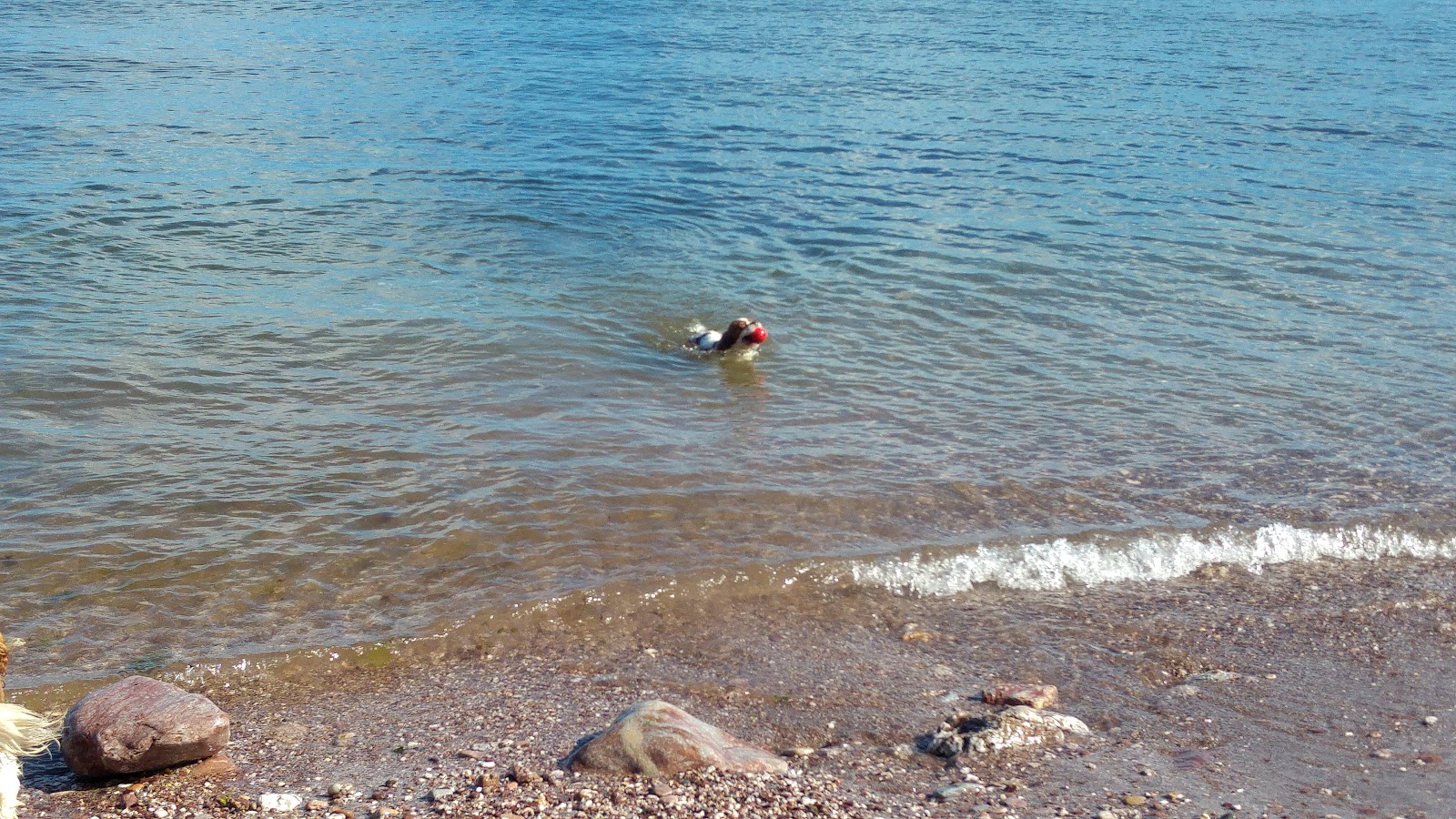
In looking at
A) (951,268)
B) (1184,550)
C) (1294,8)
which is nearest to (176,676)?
(1184,550)

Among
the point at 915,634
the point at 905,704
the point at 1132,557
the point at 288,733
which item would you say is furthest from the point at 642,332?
the point at 288,733

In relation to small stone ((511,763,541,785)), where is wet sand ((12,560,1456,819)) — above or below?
below

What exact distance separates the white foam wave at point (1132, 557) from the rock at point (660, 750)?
2205 mm

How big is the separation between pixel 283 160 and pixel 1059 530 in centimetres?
1287

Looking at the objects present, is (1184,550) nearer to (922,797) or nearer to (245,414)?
(922,797)

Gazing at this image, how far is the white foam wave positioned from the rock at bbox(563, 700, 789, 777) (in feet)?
7.23

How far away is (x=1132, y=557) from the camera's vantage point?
7.02 m

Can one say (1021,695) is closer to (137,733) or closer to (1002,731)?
(1002,731)

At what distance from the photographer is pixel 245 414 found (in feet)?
28.0

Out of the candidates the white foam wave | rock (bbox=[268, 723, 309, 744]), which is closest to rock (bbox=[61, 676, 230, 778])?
rock (bbox=[268, 723, 309, 744])

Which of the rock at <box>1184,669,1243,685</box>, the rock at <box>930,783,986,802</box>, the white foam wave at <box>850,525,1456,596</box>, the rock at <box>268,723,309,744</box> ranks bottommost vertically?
the white foam wave at <box>850,525,1456,596</box>

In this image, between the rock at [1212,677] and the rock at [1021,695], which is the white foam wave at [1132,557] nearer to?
the rock at [1212,677]

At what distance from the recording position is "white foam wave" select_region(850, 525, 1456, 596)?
675 cm

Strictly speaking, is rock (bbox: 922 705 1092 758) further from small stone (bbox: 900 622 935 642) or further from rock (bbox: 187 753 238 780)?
rock (bbox: 187 753 238 780)
